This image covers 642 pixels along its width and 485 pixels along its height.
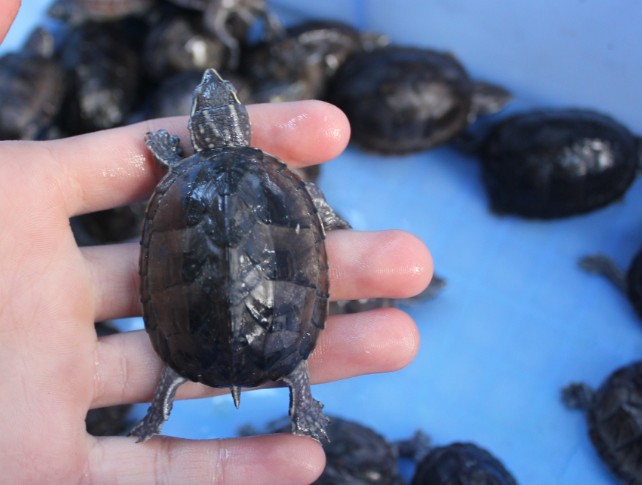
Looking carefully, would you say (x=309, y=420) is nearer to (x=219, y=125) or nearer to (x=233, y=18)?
(x=219, y=125)

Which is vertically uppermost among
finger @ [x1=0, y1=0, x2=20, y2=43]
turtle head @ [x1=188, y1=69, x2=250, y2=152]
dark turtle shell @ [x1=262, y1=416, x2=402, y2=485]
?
finger @ [x1=0, y1=0, x2=20, y2=43]

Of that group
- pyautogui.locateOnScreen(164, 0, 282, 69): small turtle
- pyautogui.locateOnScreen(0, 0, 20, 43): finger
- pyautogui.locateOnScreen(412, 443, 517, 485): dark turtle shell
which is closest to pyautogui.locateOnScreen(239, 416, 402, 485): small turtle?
pyautogui.locateOnScreen(412, 443, 517, 485): dark turtle shell

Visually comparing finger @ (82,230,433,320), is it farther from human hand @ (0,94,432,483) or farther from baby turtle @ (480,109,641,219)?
baby turtle @ (480,109,641,219)

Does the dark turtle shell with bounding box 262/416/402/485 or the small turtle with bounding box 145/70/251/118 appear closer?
the dark turtle shell with bounding box 262/416/402/485

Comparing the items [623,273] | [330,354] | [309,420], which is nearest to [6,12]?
[330,354]

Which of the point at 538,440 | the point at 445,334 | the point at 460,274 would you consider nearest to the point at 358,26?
the point at 460,274

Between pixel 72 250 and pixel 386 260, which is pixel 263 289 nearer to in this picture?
pixel 386 260

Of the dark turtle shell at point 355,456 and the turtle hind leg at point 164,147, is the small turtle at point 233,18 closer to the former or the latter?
the turtle hind leg at point 164,147
